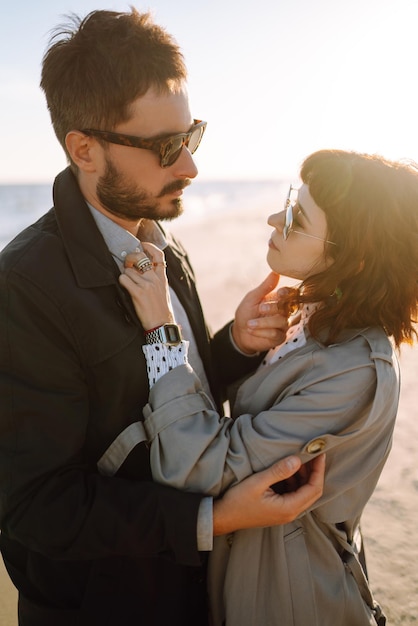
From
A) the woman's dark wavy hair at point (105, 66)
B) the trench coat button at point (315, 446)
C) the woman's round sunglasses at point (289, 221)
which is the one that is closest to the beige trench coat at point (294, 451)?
the trench coat button at point (315, 446)

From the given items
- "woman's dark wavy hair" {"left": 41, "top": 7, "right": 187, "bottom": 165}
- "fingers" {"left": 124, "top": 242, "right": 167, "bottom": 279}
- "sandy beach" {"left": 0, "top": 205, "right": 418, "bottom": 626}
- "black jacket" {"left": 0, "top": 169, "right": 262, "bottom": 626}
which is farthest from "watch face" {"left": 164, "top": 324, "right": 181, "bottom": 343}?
"sandy beach" {"left": 0, "top": 205, "right": 418, "bottom": 626}

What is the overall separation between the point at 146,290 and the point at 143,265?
0.49 feet

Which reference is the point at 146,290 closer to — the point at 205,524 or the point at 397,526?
the point at 205,524

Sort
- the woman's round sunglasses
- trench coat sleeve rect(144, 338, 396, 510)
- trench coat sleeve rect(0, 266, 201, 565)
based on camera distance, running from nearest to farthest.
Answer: trench coat sleeve rect(0, 266, 201, 565)
trench coat sleeve rect(144, 338, 396, 510)
the woman's round sunglasses

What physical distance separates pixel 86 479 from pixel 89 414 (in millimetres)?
241

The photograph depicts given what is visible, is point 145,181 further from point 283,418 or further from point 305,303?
point 283,418

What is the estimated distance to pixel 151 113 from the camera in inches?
94.4

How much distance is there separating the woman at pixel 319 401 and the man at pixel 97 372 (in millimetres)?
107

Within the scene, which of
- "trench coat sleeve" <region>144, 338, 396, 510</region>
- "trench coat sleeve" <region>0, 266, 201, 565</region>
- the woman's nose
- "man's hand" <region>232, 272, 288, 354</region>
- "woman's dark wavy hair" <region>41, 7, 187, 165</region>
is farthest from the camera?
"man's hand" <region>232, 272, 288, 354</region>

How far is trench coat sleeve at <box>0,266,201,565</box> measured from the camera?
1.97 metres

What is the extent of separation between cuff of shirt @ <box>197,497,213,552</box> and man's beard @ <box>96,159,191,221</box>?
1.23 metres

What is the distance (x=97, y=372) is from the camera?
2.13 m

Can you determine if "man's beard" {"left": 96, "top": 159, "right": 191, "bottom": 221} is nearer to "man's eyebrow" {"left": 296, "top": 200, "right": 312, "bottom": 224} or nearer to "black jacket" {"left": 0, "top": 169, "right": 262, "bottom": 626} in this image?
"black jacket" {"left": 0, "top": 169, "right": 262, "bottom": 626}

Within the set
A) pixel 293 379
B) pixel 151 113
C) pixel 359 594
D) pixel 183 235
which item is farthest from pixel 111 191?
pixel 183 235
